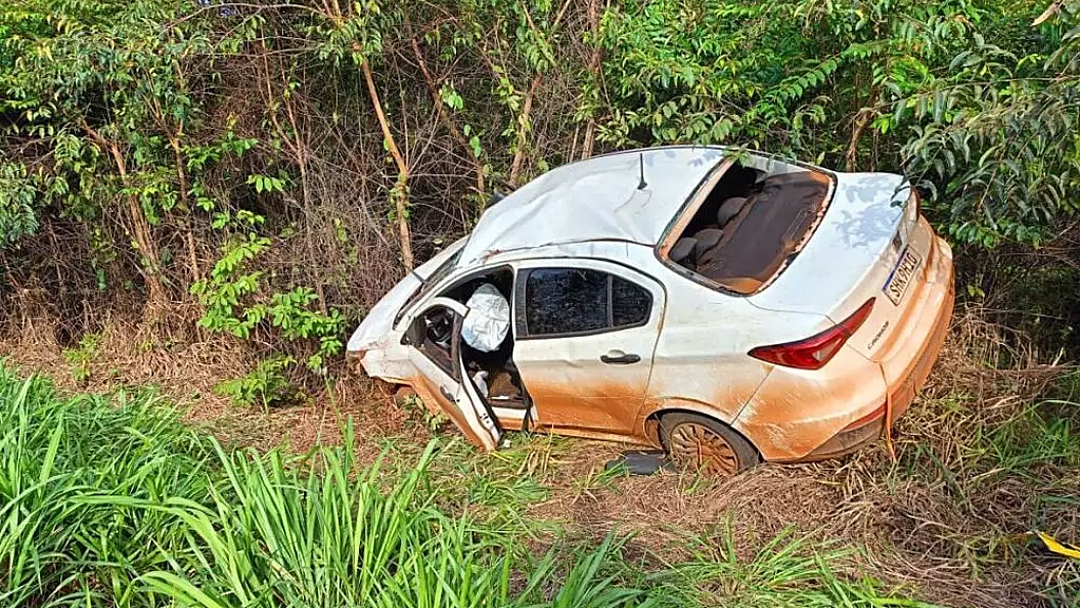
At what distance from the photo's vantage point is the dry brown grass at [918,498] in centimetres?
315

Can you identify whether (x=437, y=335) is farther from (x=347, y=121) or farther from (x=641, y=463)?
(x=347, y=121)

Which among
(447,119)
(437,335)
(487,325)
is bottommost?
(437,335)

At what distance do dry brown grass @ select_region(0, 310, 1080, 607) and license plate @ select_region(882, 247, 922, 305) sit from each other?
804 mm

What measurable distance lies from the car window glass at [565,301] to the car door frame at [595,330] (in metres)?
0.03

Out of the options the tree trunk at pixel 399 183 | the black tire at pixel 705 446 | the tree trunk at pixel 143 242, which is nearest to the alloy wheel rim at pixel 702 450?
the black tire at pixel 705 446

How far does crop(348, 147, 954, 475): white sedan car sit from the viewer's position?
343cm

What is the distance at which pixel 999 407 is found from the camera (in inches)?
154

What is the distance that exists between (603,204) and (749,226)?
2.78 feet

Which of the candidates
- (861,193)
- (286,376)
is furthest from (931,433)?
(286,376)

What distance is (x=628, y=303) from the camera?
3900mm

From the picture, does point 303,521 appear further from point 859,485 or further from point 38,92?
point 38,92

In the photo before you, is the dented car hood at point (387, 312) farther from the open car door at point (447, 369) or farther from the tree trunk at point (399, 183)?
the tree trunk at point (399, 183)

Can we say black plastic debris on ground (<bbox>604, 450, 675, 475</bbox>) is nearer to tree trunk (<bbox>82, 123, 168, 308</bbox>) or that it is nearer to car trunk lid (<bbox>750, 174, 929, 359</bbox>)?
car trunk lid (<bbox>750, 174, 929, 359</bbox>)

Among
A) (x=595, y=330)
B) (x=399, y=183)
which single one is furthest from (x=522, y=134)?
(x=595, y=330)
